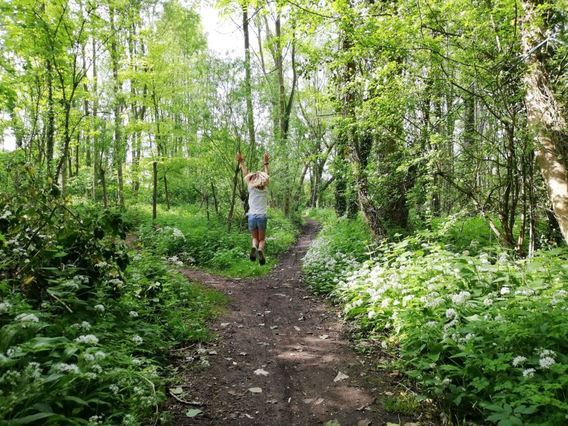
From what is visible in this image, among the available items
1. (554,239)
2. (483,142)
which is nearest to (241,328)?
(483,142)

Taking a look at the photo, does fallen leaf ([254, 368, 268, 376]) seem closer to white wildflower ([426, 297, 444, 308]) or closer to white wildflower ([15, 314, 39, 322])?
white wildflower ([426, 297, 444, 308])

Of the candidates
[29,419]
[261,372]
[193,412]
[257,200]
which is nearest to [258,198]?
[257,200]

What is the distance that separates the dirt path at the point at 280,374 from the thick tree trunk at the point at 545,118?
3.88 metres

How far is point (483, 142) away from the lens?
6891 mm

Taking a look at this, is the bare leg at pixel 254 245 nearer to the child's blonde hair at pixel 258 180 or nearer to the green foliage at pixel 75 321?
the child's blonde hair at pixel 258 180

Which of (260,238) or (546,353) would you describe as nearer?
(546,353)

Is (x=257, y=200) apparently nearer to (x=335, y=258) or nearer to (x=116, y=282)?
(x=335, y=258)

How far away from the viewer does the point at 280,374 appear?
4457 millimetres

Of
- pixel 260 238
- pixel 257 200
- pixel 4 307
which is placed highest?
pixel 257 200

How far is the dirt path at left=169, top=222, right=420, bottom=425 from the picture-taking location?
3.64 meters

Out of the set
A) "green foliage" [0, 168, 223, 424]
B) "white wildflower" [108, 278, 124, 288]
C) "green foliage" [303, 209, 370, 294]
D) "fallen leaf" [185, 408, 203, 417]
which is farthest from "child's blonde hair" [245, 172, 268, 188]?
"fallen leaf" [185, 408, 203, 417]

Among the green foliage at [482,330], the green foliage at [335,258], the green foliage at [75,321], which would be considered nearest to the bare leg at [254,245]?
the green foliage at [335,258]

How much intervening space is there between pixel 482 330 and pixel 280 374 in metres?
2.28

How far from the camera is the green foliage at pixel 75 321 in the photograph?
2678 millimetres
